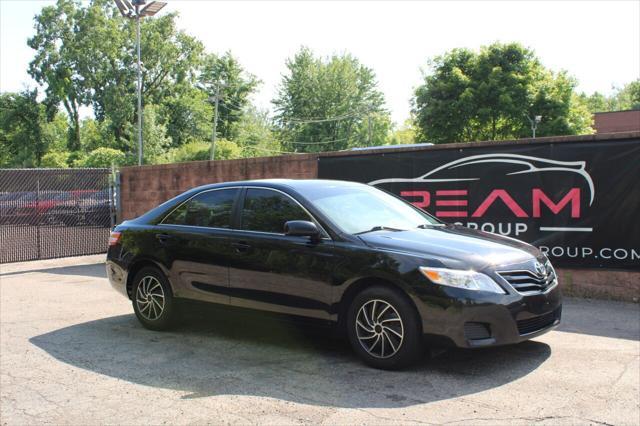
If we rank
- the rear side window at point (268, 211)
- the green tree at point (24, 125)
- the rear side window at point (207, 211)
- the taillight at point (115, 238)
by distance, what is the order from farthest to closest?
the green tree at point (24, 125) < the taillight at point (115, 238) < the rear side window at point (207, 211) < the rear side window at point (268, 211)

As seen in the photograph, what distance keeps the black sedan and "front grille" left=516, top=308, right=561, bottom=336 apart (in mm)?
13

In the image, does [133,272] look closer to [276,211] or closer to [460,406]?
[276,211]

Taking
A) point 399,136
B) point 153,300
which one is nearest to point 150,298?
point 153,300

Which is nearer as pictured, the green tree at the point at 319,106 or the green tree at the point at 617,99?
the green tree at the point at 319,106

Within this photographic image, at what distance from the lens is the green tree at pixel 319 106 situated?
6259 centimetres

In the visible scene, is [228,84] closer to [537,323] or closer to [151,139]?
[151,139]

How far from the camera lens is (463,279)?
15.1ft

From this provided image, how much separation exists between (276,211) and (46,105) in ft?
199

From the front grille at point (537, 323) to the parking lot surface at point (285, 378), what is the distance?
337 mm

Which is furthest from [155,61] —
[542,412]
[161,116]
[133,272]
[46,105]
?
[542,412]

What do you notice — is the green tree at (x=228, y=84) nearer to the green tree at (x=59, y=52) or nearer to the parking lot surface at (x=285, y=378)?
the green tree at (x=59, y=52)

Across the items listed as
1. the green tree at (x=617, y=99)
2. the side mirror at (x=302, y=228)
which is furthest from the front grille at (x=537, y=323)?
the green tree at (x=617, y=99)

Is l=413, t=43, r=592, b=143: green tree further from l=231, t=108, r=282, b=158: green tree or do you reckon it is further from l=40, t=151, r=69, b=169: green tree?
l=40, t=151, r=69, b=169: green tree

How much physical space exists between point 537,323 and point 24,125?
62.8 metres
